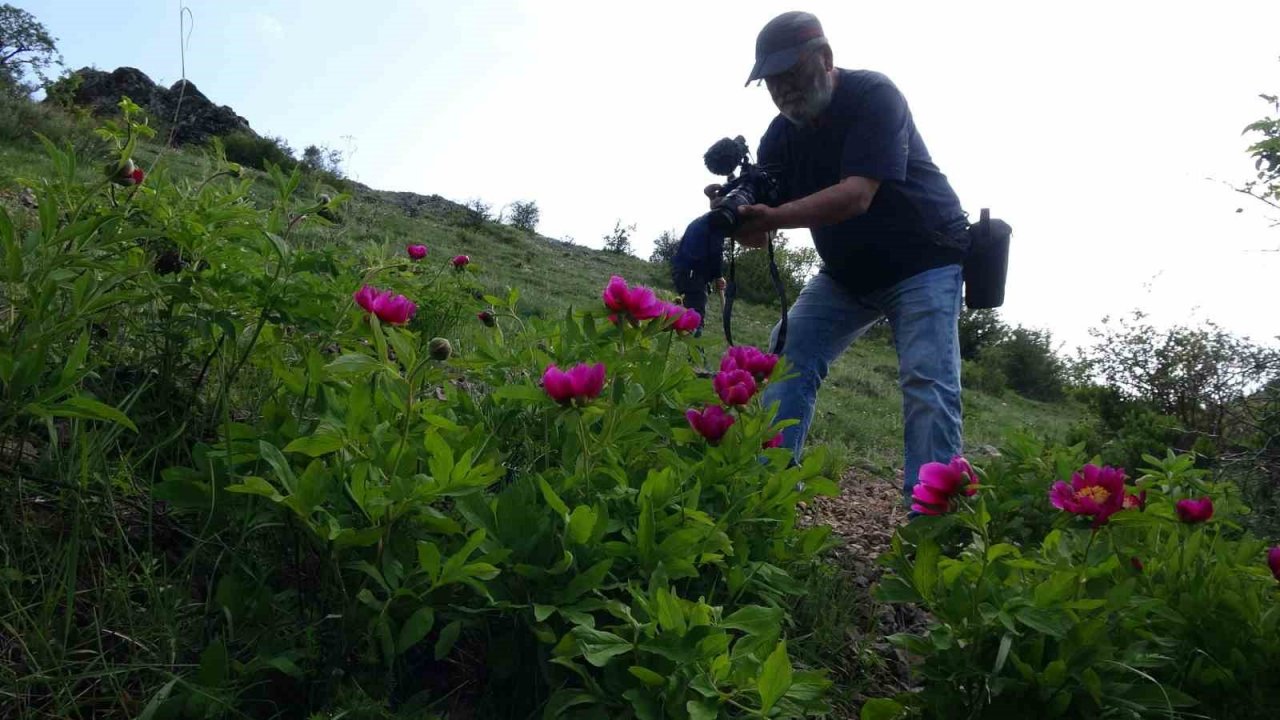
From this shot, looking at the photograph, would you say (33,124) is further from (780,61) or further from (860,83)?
(860,83)

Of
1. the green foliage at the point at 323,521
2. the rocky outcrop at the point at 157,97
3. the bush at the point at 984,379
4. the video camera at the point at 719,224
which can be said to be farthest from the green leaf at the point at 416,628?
the rocky outcrop at the point at 157,97

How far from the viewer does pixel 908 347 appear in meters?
2.87

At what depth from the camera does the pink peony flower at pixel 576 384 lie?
54.1 inches

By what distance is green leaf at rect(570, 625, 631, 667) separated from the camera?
1209mm

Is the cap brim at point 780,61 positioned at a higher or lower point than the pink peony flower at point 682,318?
higher

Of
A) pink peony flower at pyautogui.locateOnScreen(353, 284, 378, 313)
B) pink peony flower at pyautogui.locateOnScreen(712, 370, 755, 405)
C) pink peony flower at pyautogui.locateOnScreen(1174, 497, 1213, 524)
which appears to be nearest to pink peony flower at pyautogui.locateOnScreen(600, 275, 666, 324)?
pink peony flower at pyautogui.locateOnScreen(712, 370, 755, 405)

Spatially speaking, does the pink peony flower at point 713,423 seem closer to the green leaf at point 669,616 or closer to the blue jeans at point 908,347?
the green leaf at point 669,616

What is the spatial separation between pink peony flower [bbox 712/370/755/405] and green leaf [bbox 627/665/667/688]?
2.22 feet

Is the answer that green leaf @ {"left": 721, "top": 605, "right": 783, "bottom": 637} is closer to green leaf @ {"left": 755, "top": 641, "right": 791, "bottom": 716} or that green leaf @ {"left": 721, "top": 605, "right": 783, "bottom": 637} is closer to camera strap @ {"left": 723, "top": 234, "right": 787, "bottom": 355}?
green leaf @ {"left": 755, "top": 641, "right": 791, "bottom": 716}

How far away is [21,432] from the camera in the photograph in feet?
5.23

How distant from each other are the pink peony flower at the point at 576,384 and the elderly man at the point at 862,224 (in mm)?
1508

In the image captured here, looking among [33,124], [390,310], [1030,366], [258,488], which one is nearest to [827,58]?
[390,310]

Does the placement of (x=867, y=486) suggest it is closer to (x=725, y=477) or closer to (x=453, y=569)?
(x=725, y=477)

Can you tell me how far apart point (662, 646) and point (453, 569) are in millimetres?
334
